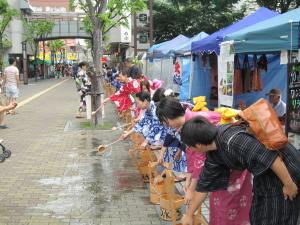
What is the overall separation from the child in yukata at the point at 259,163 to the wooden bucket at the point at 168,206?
1888mm

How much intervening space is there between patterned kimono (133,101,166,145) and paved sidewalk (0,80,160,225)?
2.62ft

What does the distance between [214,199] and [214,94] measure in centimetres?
905

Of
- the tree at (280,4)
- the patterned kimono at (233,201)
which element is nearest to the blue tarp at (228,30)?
the patterned kimono at (233,201)

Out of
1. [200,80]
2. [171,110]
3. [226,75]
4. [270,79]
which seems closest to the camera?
[171,110]

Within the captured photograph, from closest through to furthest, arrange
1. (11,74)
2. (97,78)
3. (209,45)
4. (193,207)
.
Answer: (193,207) → (209,45) → (97,78) → (11,74)

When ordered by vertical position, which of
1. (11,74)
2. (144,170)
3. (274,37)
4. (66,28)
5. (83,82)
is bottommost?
(144,170)

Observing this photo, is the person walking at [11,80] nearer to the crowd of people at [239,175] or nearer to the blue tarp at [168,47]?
the blue tarp at [168,47]

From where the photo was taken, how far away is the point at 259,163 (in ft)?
8.42

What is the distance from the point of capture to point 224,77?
7.23 m

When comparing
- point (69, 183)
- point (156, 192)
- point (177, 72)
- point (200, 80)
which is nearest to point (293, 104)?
point (156, 192)

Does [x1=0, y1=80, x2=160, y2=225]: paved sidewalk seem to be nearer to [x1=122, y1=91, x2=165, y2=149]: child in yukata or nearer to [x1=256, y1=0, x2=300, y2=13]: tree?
[x1=122, y1=91, x2=165, y2=149]: child in yukata

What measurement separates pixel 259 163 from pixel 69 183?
176 inches

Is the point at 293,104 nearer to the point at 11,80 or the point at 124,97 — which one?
the point at 124,97

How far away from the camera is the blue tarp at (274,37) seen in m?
4.74
